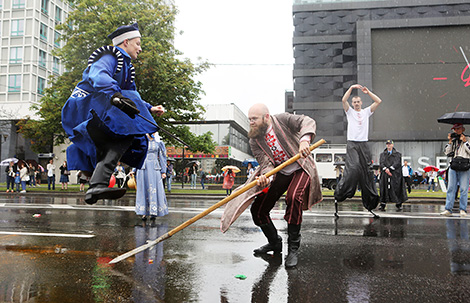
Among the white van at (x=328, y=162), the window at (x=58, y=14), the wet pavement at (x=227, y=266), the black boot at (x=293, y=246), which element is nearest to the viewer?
the wet pavement at (x=227, y=266)

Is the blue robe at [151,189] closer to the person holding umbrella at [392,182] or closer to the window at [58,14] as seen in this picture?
the person holding umbrella at [392,182]

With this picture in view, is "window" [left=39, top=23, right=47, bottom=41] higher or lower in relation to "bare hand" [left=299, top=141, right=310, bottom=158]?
higher

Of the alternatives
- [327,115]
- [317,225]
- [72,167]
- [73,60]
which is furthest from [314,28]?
[72,167]

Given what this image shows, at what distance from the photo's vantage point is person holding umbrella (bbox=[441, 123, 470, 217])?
27.4 ft

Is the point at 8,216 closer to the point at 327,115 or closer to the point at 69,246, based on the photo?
the point at 69,246

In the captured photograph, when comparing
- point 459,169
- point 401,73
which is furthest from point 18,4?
point 459,169

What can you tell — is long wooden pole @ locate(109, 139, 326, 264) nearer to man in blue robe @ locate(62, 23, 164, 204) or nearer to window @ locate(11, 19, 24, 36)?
man in blue robe @ locate(62, 23, 164, 204)

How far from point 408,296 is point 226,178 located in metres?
13.9

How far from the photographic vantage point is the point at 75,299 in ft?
8.66

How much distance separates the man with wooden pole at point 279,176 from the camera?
3.93m

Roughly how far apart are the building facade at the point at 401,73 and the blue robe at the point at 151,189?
3238cm

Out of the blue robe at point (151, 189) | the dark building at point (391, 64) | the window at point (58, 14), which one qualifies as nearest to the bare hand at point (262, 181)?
the blue robe at point (151, 189)

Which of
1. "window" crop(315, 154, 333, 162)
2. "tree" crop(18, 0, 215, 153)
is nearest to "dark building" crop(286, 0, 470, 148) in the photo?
"window" crop(315, 154, 333, 162)

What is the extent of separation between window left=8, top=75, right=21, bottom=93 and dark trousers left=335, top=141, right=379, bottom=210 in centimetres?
4333
